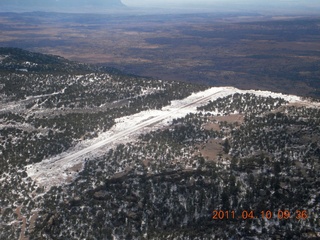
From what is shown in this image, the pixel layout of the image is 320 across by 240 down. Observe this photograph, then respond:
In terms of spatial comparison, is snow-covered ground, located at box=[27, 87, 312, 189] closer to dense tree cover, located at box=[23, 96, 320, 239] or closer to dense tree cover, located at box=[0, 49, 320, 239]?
dense tree cover, located at box=[0, 49, 320, 239]

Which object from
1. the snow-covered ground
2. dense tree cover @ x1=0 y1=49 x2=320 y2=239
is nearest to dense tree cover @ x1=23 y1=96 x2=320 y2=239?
dense tree cover @ x1=0 y1=49 x2=320 y2=239

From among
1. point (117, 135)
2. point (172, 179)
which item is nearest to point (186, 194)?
point (172, 179)

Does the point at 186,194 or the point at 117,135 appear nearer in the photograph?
the point at 186,194

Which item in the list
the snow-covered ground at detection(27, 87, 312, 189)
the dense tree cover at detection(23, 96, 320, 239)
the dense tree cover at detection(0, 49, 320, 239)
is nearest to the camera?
the dense tree cover at detection(23, 96, 320, 239)

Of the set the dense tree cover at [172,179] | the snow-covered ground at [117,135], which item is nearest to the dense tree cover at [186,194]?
the dense tree cover at [172,179]

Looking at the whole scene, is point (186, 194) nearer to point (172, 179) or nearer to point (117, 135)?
point (172, 179)

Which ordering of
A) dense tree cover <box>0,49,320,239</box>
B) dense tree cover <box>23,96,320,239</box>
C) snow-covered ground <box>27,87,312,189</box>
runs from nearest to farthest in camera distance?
dense tree cover <box>23,96,320,239</box> < dense tree cover <box>0,49,320,239</box> < snow-covered ground <box>27,87,312,189</box>

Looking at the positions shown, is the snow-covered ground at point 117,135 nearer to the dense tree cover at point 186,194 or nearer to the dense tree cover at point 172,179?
the dense tree cover at point 172,179

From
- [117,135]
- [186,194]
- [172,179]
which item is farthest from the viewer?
[117,135]
